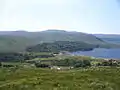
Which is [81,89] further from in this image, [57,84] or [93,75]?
[93,75]

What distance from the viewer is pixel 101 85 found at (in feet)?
274

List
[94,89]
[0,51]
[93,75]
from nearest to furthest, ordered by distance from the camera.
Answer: [94,89]
[93,75]
[0,51]

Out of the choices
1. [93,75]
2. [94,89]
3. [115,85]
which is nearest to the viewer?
[94,89]

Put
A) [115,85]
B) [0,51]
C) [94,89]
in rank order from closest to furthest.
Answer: [94,89]
[115,85]
[0,51]

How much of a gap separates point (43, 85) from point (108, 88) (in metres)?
20.3

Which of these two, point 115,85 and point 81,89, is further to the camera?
point 115,85

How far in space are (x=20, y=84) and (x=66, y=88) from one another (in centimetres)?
1555

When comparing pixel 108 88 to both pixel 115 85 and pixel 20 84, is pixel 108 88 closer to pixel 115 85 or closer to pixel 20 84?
pixel 115 85

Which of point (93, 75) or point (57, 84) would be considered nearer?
point (57, 84)

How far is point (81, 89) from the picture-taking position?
81.7 m

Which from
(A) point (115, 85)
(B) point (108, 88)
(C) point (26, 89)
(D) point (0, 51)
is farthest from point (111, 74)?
(D) point (0, 51)

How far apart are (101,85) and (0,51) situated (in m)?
108

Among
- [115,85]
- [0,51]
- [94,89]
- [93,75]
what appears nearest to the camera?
→ [94,89]

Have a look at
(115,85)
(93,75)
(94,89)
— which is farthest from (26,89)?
(93,75)
